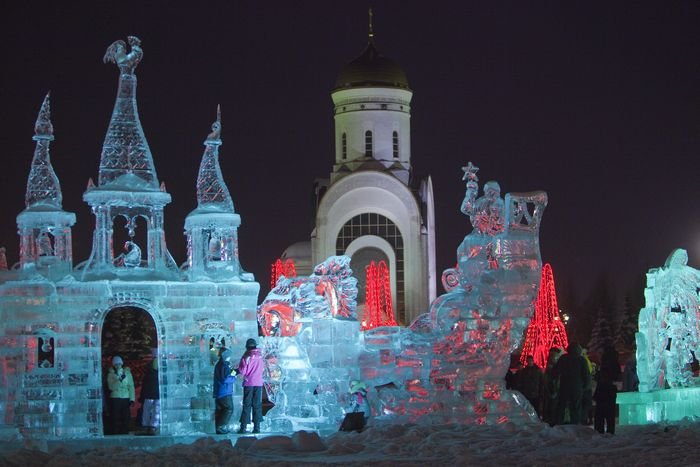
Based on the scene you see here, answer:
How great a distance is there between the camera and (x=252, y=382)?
19.9 metres

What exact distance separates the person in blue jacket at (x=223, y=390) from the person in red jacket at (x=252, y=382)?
19 cm

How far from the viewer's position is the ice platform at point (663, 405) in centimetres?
2178

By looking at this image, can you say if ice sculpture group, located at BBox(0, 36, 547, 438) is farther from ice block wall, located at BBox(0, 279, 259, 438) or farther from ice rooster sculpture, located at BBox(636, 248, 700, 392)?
ice rooster sculpture, located at BBox(636, 248, 700, 392)

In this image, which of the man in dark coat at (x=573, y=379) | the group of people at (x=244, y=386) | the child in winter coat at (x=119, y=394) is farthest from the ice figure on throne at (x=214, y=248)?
the man in dark coat at (x=573, y=379)

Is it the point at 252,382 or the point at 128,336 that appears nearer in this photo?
the point at 252,382

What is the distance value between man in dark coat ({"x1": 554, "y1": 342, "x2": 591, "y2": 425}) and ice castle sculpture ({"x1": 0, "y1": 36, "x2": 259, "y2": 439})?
4.84 m

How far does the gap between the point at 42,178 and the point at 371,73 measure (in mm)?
28205

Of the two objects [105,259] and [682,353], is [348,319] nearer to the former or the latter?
[105,259]

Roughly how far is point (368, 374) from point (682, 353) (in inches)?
203

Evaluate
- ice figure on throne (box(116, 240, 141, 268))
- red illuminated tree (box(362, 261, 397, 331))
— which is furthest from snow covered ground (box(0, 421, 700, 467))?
red illuminated tree (box(362, 261, 397, 331))

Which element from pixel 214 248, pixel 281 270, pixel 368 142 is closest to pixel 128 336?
pixel 281 270

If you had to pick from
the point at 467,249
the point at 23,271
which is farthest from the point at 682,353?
the point at 23,271

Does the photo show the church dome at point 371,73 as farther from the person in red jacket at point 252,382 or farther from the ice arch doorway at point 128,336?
the person in red jacket at point 252,382

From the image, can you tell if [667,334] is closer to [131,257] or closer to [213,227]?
[213,227]
